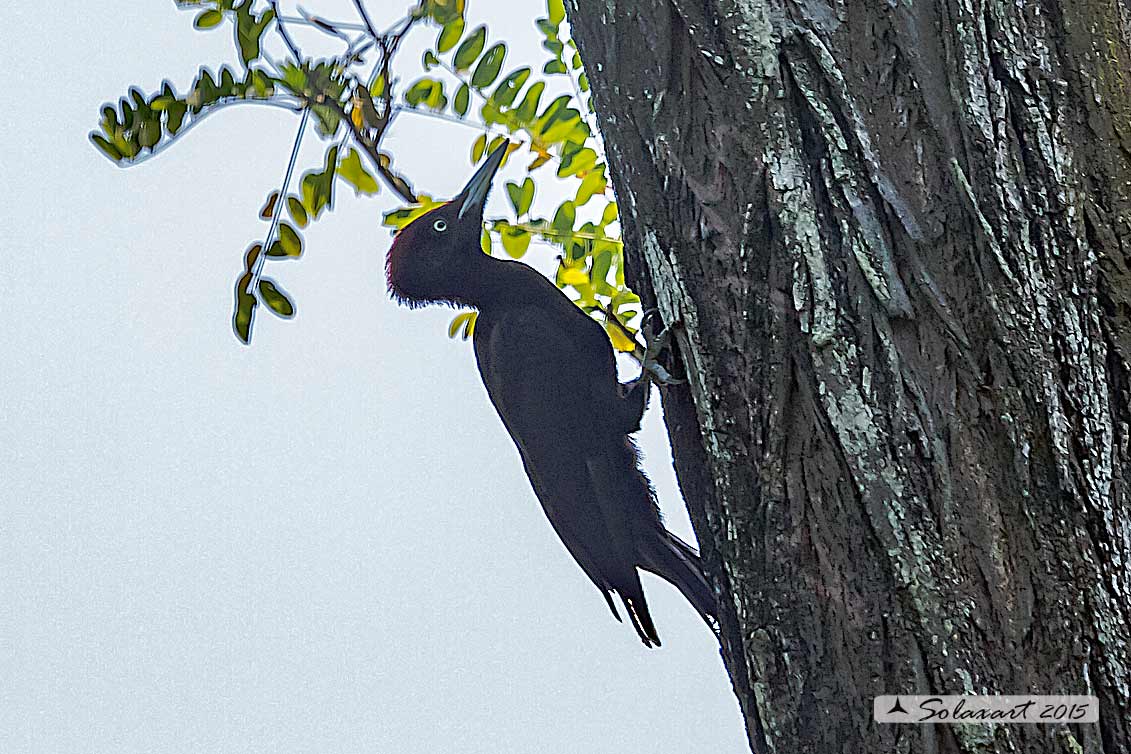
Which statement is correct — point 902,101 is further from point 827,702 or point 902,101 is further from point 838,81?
point 827,702

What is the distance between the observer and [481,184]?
1397mm

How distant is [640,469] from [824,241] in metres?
0.64

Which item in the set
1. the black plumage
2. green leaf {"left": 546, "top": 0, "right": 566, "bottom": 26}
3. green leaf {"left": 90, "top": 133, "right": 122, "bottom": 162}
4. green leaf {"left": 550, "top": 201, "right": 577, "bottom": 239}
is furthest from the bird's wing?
green leaf {"left": 90, "top": 133, "right": 122, "bottom": 162}

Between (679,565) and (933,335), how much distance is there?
23.6 inches

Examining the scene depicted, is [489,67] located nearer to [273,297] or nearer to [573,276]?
[573,276]

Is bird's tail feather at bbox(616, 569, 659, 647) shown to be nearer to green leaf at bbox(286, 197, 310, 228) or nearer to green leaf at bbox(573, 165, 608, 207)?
green leaf at bbox(573, 165, 608, 207)

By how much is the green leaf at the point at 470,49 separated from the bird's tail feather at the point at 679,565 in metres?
0.59

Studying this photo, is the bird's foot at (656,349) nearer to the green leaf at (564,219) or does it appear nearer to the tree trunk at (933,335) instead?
the tree trunk at (933,335)

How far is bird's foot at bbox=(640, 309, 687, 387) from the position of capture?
0.82 m

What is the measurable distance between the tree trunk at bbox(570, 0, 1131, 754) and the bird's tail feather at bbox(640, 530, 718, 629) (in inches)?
17.5

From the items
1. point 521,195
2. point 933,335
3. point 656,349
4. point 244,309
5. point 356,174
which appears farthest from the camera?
point 521,195

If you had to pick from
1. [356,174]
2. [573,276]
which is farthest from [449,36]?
[573,276]

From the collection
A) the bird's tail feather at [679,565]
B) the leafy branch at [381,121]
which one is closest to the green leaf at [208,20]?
the leafy branch at [381,121]

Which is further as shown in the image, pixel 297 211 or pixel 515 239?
pixel 515 239
